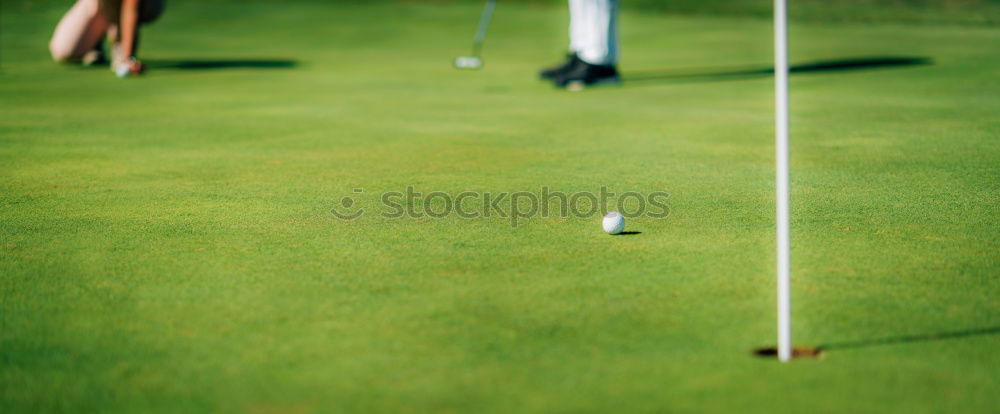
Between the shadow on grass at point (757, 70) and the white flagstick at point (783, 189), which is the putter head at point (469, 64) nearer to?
the shadow on grass at point (757, 70)

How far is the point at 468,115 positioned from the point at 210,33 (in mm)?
7559

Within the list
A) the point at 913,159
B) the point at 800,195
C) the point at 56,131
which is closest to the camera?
the point at 800,195

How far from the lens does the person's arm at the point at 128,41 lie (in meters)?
10.2

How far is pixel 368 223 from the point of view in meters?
4.72

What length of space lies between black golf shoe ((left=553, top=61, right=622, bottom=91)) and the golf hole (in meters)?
6.96

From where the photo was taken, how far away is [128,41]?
410 inches

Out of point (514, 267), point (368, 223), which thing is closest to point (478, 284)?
point (514, 267)

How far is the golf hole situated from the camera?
3061 millimetres

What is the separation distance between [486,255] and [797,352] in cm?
141

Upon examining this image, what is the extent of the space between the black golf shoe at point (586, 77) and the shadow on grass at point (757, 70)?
0.85ft

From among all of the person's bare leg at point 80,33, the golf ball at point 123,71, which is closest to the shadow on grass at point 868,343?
the golf ball at point 123,71

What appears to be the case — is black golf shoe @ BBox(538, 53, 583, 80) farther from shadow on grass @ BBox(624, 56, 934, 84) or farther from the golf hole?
the golf hole

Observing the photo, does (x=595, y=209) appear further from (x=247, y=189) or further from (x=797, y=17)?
(x=797, y=17)

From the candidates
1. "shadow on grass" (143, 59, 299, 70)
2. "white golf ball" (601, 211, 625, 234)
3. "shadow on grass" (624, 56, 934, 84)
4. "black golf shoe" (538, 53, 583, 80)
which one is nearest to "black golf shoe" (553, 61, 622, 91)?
"black golf shoe" (538, 53, 583, 80)
